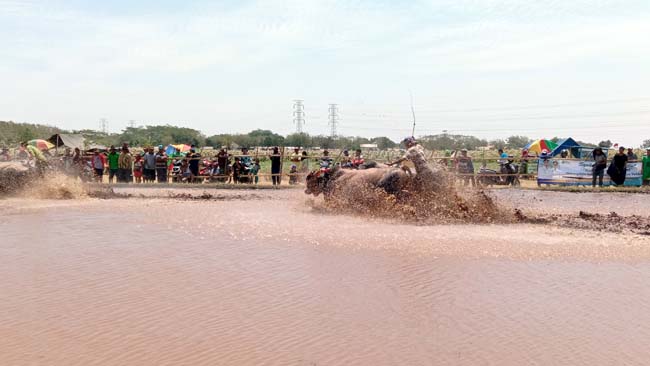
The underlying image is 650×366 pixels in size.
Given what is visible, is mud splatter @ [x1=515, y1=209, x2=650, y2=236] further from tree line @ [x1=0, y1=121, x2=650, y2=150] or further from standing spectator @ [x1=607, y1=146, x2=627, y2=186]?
tree line @ [x1=0, y1=121, x2=650, y2=150]

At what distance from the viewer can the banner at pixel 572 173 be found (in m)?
22.1

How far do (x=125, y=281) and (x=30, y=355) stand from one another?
6.95 feet

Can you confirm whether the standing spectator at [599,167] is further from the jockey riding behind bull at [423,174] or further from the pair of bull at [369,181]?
the jockey riding behind bull at [423,174]

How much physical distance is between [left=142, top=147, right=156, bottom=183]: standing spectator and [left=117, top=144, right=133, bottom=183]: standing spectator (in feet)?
1.73

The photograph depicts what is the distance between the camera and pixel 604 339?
16.6ft

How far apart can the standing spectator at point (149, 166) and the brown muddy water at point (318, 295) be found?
1132 centimetres

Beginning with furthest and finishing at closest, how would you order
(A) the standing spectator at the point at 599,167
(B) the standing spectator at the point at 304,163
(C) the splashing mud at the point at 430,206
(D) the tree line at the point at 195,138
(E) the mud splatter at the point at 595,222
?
(D) the tree line at the point at 195,138 < (B) the standing spectator at the point at 304,163 < (A) the standing spectator at the point at 599,167 < (C) the splashing mud at the point at 430,206 < (E) the mud splatter at the point at 595,222

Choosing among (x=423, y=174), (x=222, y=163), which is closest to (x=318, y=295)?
(x=423, y=174)

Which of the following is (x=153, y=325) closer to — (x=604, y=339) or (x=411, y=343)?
→ (x=411, y=343)

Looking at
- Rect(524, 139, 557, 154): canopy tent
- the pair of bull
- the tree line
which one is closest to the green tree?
the tree line

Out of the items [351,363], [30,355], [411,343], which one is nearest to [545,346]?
[411,343]

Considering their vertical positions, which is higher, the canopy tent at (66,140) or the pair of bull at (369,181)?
the canopy tent at (66,140)

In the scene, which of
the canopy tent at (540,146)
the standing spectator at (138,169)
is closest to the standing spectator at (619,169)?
the canopy tent at (540,146)

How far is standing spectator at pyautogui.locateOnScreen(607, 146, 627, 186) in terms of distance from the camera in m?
21.6
